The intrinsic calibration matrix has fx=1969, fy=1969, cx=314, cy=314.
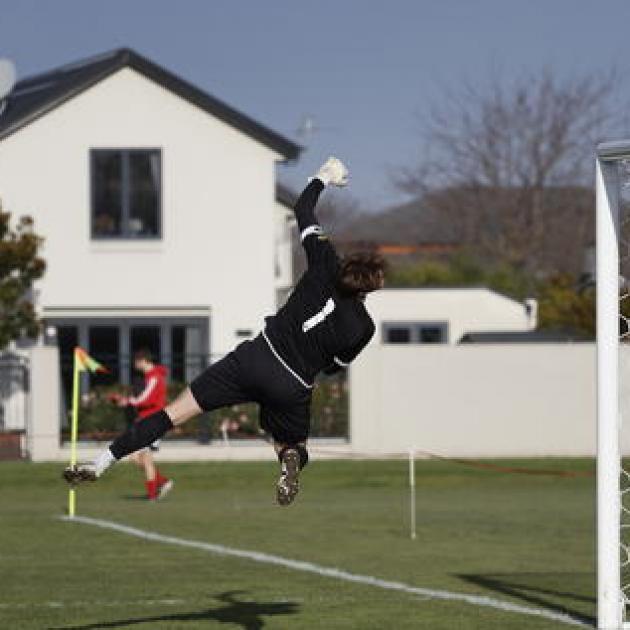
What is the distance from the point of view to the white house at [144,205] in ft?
132

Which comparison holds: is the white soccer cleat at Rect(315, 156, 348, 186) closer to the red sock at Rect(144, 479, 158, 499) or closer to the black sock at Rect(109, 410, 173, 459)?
the black sock at Rect(109, 410, 173, 459)

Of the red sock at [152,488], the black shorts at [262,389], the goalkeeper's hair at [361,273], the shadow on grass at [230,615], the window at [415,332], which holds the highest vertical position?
the window at [415,332]

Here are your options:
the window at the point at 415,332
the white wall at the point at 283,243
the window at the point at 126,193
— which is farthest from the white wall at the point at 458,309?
the window at the point at 126,193

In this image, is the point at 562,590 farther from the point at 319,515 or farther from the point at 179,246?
the point at 179,246

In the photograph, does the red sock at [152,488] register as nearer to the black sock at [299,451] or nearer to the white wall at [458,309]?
the black sock at [299,451]

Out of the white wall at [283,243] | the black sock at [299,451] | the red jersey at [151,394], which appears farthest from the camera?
the white wall at [283,243]

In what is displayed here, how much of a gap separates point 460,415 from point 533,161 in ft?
132

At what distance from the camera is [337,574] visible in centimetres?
1606

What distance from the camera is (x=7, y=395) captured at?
34.0 meters

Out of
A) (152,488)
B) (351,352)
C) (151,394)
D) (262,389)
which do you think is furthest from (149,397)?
(351,352)

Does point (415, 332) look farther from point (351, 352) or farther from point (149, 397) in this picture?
point (351, 352)

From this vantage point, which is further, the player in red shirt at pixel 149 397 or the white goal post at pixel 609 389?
the player in red shirt at pixel 149 397

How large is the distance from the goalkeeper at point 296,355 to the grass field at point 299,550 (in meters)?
1.71

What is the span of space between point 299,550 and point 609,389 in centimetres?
630
